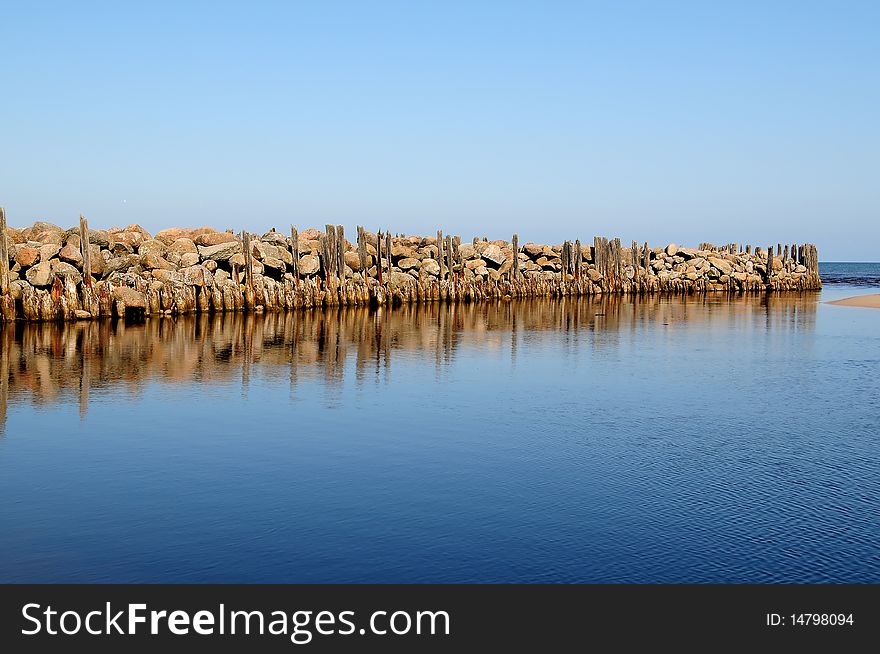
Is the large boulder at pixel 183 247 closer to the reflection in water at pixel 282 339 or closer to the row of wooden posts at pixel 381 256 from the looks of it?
the row of wooden posts at pixel 381 256

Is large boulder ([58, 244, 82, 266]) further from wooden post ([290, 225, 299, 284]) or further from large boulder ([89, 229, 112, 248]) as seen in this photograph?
wooden post ([290, 225, 299, 284])

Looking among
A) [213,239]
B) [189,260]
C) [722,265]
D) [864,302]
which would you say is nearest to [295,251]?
[189,260]

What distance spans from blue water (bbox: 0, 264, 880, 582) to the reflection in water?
0.20m

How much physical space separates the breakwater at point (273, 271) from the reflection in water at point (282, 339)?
1.56 meters

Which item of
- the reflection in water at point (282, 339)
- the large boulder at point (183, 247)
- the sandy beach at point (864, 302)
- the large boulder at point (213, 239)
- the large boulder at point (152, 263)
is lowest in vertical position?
the reflection in water at point (282, 339)

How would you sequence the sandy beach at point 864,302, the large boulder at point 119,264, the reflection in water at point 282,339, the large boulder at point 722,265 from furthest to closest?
the large boulder at point 722,265 → the sandy beach at point 864,302 → the large boulder at point 119,264 → the reflection in water at point 282,339

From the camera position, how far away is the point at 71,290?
36.0 meters

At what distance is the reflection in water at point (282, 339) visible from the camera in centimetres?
2183

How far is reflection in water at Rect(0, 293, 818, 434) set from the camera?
2183 centimetres

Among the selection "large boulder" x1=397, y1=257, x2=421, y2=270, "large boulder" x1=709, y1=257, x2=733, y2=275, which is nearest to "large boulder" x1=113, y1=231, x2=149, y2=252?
"large boulder" x1=397, y1=257, x2=421, y2=270

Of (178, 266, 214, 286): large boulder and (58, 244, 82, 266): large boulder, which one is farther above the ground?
(58, 244, 82, 266): large boulder

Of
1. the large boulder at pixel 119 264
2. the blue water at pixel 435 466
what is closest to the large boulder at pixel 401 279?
the large boulder at pixel 119 264

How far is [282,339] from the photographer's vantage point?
31.1 meters

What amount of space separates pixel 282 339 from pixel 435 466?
19065mm
